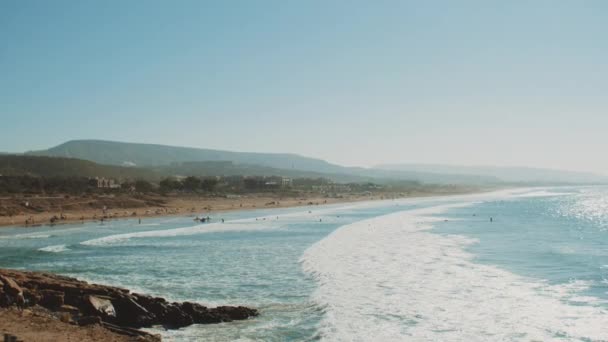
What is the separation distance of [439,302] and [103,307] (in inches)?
445

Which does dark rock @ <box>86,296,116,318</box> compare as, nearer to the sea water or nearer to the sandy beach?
the sea water

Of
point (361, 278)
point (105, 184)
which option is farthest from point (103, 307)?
point (105, 184)

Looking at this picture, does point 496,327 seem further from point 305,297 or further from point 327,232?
point 327,232

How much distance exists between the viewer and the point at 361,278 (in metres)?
23.4

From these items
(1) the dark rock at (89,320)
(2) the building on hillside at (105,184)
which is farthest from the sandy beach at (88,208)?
(1) the dark rock at (89,320)

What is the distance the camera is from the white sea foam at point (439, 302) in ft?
49.9

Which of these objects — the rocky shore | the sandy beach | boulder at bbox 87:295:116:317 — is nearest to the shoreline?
the sandy beach

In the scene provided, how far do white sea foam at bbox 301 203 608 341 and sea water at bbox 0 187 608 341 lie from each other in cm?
5

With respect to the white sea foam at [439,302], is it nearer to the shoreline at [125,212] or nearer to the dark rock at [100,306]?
the dark rock at [100,306]

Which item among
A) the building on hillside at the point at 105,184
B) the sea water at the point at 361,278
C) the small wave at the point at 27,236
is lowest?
the small wave at the point at 27,236

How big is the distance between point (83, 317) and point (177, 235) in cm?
3044

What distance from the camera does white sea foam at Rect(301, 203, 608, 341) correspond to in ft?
49.9

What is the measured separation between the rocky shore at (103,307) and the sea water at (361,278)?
0.66 m

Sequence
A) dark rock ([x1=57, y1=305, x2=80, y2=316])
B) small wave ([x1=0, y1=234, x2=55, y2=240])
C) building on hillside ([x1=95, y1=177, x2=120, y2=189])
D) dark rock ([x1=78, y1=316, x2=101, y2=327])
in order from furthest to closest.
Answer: building on hillside ([x1=95, y1=177, x2=120, y2=189]) → small wave ([x1=0, y1=234, x2=55, y2=240]) → dark rock ([x1=57, y1=305, x2=80, y2=316]) → dark rock ([x1=78, y1=316, x2=101, y2=327])
